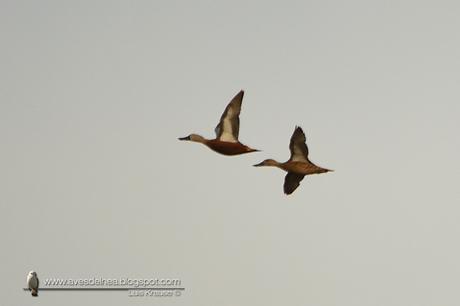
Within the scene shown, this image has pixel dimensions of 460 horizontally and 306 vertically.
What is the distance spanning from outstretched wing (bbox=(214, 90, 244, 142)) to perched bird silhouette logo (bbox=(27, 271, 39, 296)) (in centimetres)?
2142

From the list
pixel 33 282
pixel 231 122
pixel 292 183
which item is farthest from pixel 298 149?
pixel 33 282

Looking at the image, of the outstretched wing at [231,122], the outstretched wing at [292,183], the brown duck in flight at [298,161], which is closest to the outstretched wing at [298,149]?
the brown duck in flight at [298,161]

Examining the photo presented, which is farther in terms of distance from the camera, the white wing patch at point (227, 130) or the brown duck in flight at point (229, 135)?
the white wing patch at point (227, 130)

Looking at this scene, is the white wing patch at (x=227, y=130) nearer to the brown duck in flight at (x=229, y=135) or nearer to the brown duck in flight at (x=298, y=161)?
the brown duck in flight at (x=229, y=135)

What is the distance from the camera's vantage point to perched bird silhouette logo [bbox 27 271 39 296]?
48037 millimetres

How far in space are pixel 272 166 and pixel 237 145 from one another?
253cm

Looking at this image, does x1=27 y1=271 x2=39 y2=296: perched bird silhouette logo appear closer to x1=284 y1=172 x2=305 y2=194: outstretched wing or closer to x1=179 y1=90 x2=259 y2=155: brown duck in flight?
x1=284 y1=172 x2=305 y2=194: outstretched wing

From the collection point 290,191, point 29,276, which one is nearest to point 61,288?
point 29,276

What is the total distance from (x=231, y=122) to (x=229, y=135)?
48 cm

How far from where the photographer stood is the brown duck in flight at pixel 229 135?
30.1 m

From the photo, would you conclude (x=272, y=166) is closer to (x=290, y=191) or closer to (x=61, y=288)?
(x=290, y=191)

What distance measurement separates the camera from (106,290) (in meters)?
48.7

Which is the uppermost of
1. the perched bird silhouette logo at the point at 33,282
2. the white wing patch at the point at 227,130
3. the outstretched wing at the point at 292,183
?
the white wing patch at the point at 227,130

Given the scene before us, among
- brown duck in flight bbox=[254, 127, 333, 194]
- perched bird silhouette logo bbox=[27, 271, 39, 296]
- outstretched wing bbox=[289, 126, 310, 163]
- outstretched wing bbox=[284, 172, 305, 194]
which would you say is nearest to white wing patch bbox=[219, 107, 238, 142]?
brown duck in flight bbox=[254, 127, 333, 194]
